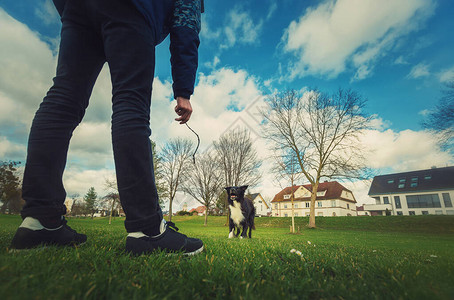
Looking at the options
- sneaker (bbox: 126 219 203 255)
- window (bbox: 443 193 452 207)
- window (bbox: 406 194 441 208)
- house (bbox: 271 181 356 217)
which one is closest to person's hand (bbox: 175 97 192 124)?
sneaker (bbox: 126 219 203 255)

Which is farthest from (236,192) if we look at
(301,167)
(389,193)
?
(389,193)

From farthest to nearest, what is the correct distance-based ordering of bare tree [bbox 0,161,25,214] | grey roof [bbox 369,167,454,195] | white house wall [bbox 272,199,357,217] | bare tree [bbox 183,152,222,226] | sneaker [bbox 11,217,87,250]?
white house wall [bbox 272,199,357,217] < grey roof [bbox 369,167,454,195] < bare tree [bbox 183,152,222,226] < bare tree [bbox 0,161,25,214] < sneaker [bbox 11,217,87,250]

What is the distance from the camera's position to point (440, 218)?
18734 millimetres

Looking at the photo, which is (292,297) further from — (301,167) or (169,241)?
(301,167)

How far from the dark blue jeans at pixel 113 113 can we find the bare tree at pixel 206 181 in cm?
2754

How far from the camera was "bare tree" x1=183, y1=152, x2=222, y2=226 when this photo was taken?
29094 mm

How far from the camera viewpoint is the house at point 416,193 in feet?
122

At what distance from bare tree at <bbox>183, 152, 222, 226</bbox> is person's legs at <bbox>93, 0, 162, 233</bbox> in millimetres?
27653

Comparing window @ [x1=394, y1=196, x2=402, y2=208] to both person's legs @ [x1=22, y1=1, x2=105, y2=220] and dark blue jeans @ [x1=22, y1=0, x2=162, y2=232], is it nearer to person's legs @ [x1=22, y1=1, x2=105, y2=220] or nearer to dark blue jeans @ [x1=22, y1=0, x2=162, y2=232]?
dark blue jeans @ [x1=22, y1=0, x2=162, y2=232]

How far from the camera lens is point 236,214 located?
7.50 metres

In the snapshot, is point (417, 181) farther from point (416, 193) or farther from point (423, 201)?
point (423, 201)

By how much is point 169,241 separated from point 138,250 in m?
0.19

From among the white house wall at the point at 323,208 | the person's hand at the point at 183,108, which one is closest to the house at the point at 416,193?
the white house wall at the point at 323,208

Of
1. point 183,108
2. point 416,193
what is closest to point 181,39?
point 183,108
